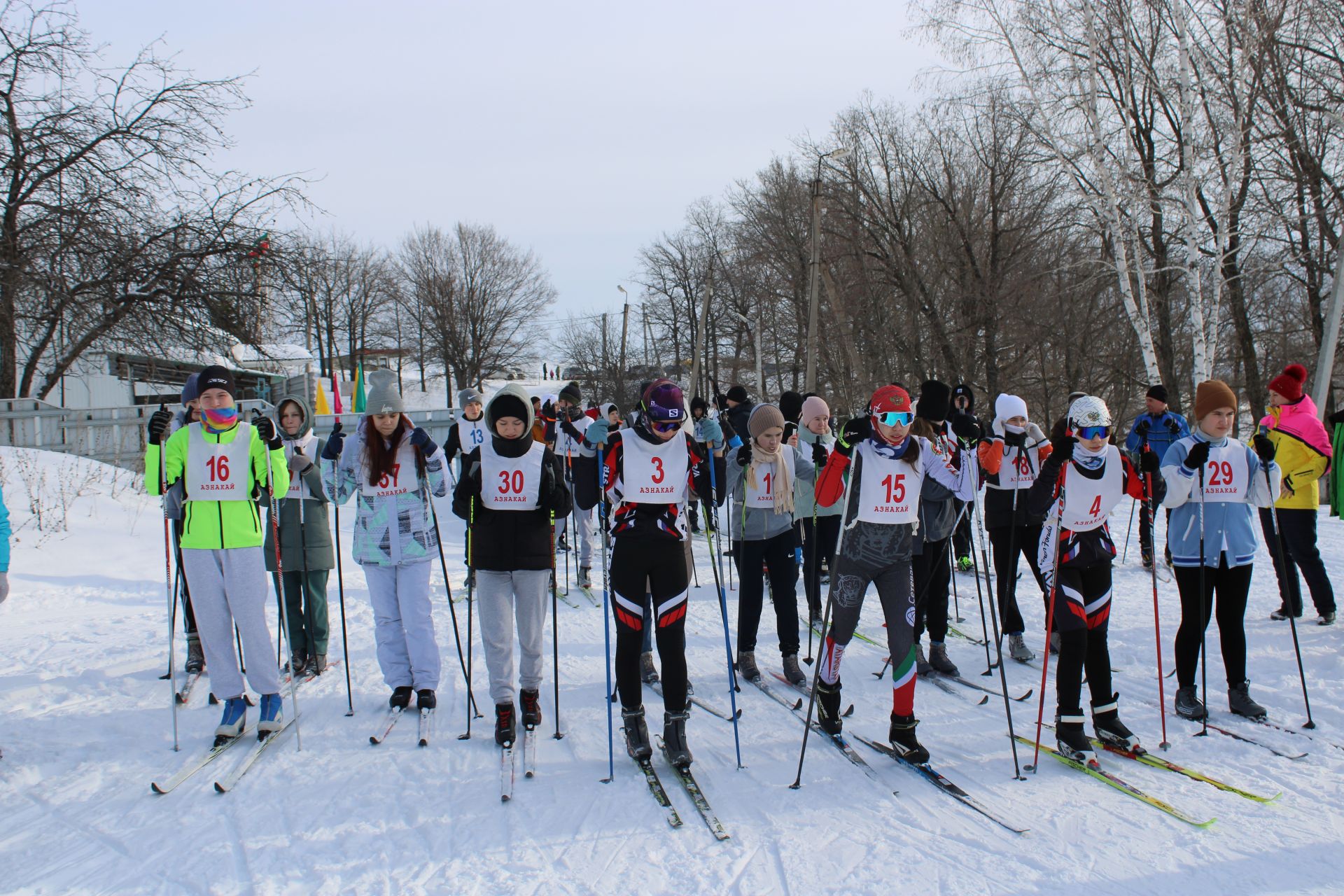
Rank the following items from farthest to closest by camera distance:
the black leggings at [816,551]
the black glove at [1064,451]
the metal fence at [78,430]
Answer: the metal fence at [78,430], the black leggings at [816,551], the black glove at [1064,451]

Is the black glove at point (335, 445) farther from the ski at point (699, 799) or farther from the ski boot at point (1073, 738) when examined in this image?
the ski boot at point (1073, 738)

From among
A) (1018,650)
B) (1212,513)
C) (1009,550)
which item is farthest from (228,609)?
(1212,513)

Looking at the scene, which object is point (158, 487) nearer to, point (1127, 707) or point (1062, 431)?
point (1062, 431)

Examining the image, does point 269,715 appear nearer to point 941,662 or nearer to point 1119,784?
point 941,662

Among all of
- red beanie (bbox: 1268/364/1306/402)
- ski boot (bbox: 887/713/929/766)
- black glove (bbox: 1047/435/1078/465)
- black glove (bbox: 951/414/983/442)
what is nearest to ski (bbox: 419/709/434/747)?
ski boot (bbox: 887/713/929/766)

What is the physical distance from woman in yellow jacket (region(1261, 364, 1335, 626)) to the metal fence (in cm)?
1263

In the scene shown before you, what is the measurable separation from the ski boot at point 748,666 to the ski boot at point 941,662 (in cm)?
120

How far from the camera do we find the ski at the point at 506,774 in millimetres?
3969

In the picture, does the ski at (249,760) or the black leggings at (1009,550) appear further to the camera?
the black leggings at (1009,550)

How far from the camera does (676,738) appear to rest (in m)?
4.27

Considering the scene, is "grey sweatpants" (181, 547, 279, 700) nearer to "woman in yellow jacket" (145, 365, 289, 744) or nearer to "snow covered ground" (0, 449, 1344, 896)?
"woman in yellow jacket" (145, 365, 289, 744)

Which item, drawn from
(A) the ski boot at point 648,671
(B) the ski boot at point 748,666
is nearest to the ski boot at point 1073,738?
(B) the ski boot at point 748,666

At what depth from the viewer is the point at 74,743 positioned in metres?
4.69

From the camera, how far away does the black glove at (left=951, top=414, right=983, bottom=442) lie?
492 cm
